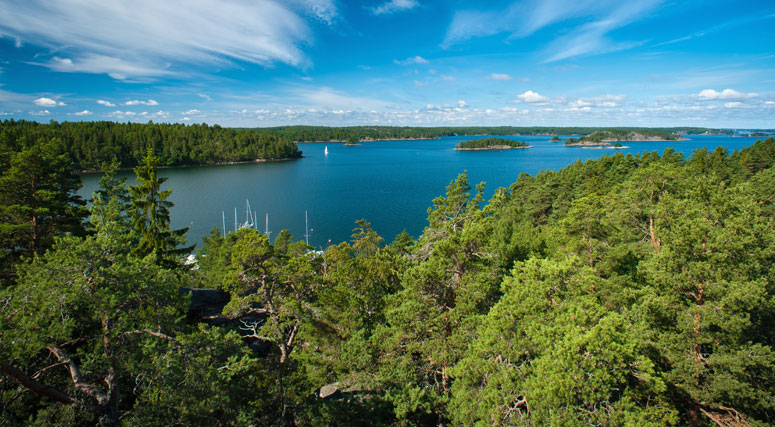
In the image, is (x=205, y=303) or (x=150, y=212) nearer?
(x=150, y=212)

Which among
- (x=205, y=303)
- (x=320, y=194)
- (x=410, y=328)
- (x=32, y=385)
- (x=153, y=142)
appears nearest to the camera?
(x=32, y=385)

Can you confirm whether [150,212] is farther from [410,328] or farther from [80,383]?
[410,328]

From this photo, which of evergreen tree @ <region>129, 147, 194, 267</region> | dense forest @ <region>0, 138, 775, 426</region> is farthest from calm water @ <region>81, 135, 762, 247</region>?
dense forest @ <region>0, 138, 775, 426</region>

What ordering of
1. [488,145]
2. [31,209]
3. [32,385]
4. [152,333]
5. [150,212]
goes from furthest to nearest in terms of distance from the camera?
[488,145] → [150,212] → [31,209] → [152,333] → [32,385]

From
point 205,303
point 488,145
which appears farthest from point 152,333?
point 488,145

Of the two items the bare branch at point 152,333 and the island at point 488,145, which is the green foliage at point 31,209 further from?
the island at point 488,145

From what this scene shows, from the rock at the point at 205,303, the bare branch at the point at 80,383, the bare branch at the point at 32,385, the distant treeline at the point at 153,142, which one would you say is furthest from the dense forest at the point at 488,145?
the bare branch at the point at 32,385

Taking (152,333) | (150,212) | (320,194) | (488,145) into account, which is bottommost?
(320,194)
